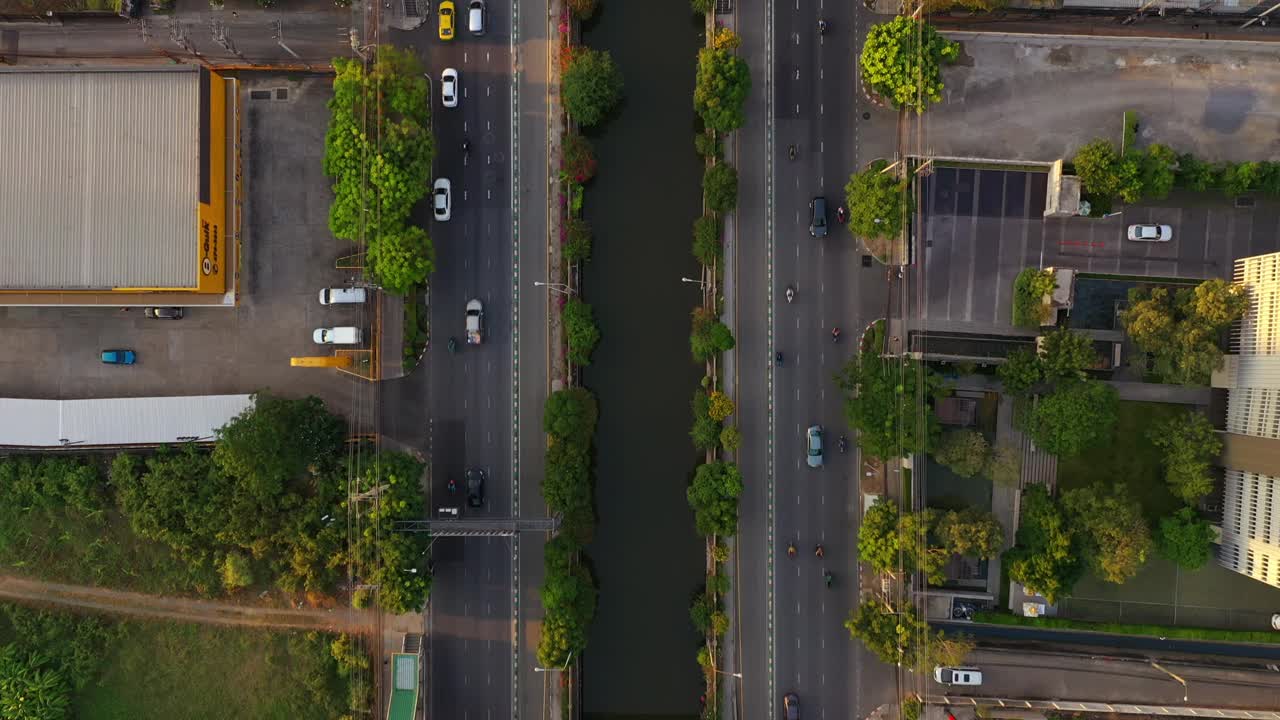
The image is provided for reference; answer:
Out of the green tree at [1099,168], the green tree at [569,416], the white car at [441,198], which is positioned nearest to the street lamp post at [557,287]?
the green tree at [569,416]

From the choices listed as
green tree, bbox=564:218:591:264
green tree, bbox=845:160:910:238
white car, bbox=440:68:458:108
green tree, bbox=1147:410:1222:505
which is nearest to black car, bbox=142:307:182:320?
white car, bbox=440:68:458:108

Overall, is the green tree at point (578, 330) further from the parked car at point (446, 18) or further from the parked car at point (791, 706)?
the parked car at point (791, 706)

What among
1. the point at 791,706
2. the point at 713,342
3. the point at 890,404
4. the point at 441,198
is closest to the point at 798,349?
the point at 713,342

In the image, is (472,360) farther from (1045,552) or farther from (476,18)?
(1045,552)

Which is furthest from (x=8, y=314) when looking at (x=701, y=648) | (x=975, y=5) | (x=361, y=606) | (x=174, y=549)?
(x=975, y=5)

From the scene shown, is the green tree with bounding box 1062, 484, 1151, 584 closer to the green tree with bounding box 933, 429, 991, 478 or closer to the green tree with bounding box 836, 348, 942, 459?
the green tree with bounding box 933, 429, 991, 478

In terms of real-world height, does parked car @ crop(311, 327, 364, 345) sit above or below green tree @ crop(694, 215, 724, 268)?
below

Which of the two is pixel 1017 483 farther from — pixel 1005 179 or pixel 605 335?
pixel 605 335
